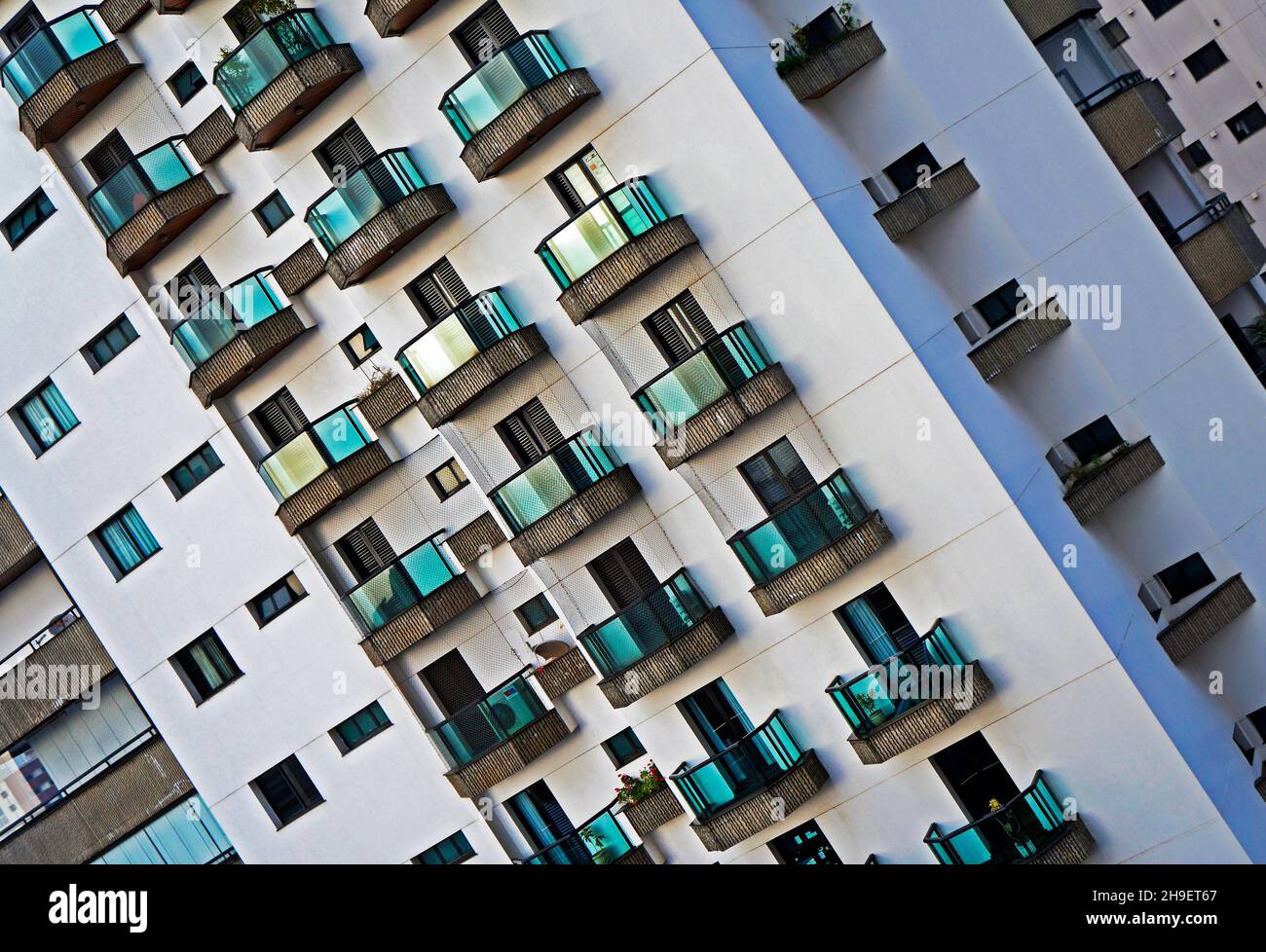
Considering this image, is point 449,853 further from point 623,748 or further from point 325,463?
point 325,463

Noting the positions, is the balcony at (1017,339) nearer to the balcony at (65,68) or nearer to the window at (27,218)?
the balcony at (65,68)

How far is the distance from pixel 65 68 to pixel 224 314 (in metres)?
6.32

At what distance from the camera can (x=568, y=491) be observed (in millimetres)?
30000

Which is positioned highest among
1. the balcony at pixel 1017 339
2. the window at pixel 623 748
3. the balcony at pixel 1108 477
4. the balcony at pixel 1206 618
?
the balcony at pixel 1017 339

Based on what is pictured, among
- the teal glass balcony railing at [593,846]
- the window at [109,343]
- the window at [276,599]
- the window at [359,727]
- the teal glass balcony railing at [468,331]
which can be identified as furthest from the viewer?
the window at [109,343]

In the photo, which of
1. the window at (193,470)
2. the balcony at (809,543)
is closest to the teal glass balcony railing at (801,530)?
the balcony at (809,543)

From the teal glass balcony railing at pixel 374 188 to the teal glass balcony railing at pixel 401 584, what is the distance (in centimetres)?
668

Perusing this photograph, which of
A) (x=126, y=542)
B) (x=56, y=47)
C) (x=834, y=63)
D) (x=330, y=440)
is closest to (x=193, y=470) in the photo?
(x=126, y=542)

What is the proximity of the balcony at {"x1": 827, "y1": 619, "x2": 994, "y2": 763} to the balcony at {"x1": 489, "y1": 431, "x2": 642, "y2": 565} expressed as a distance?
5573mm

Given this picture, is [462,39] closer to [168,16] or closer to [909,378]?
[168,16]

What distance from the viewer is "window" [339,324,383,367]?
1284 inches

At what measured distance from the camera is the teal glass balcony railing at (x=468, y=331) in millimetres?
30266

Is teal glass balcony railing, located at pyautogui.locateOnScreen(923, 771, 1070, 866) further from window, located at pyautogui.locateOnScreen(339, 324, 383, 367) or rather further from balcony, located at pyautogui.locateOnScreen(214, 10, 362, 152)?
balcony, located at pyautogui.locateOnScreen(214, 10, 362, 152)

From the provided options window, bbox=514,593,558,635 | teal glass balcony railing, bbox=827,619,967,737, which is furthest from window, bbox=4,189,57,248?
teal glass balcony railing, bbox=827,619,967,737
